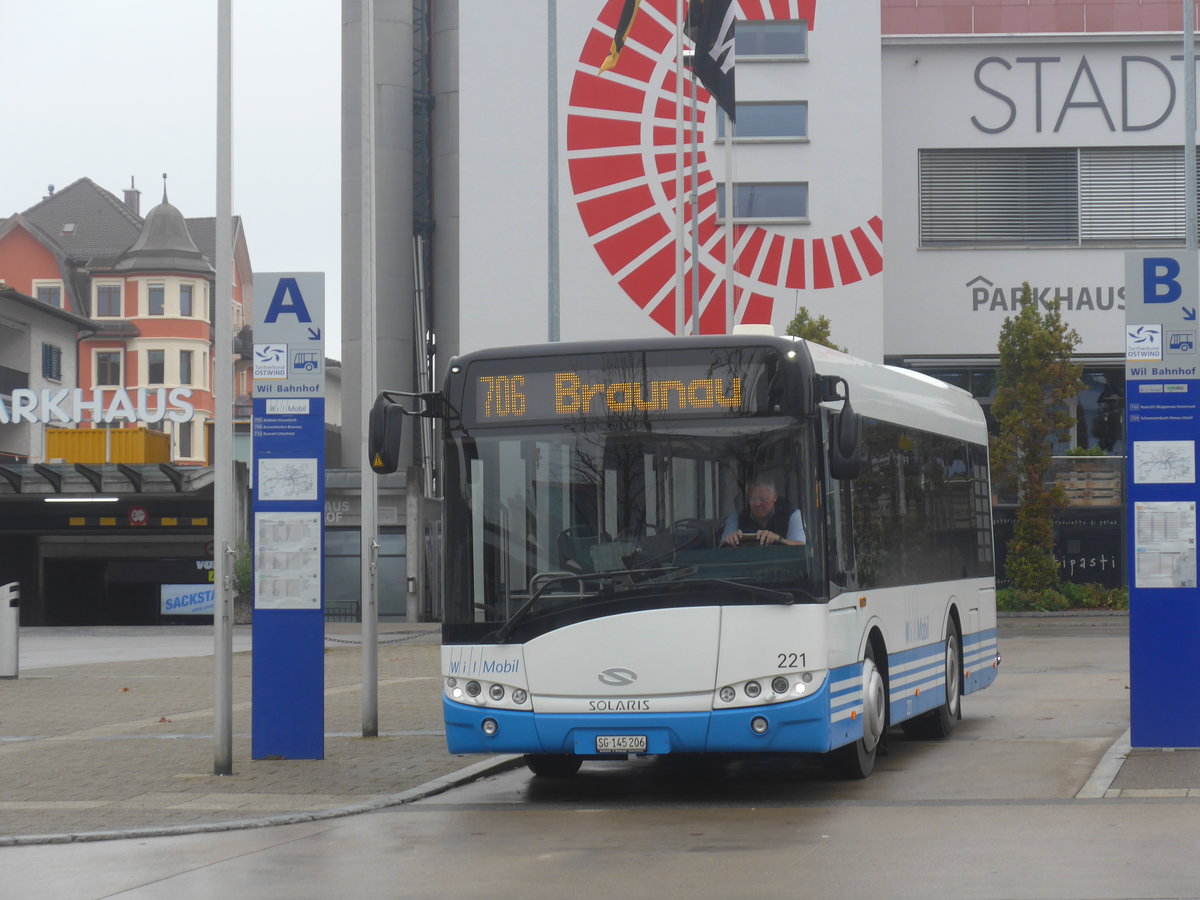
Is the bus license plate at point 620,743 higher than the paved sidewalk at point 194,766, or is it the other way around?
the bus license plate at point 620,743

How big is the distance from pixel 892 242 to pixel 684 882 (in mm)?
36576

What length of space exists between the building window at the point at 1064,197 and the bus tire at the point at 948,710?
29104 millimetres

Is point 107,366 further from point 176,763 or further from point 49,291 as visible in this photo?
point 176,763

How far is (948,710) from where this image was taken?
50.5 feet

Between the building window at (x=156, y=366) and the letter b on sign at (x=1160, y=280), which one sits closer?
the letter b on sign at (x=1160, y=280)

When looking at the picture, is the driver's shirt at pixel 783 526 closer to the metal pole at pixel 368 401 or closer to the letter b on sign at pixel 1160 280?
the letter b on sign at pixel 1160 280

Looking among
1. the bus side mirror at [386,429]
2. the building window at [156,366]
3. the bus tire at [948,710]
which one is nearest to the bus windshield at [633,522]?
the bus side mirror at [386,429]

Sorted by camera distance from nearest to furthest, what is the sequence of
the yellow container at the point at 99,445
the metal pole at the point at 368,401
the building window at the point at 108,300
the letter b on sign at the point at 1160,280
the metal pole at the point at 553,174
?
the letter b on sign at the point at 1160,280
the metal pole at the point at 368,401
the metal pole at the point at 553,174
the yellow container at the point at 99,445
the building window at the point at 108,300

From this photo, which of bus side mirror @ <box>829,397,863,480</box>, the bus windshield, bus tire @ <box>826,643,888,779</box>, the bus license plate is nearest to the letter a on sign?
the bus windshield

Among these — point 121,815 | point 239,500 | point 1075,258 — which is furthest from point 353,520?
point 121,815

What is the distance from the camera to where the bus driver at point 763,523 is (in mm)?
11016

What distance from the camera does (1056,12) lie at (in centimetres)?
4356

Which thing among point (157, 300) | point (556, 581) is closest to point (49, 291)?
point (157, 300)

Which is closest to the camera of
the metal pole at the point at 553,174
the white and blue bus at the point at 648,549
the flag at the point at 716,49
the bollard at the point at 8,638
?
the white and blue bus at the point at 648,549
